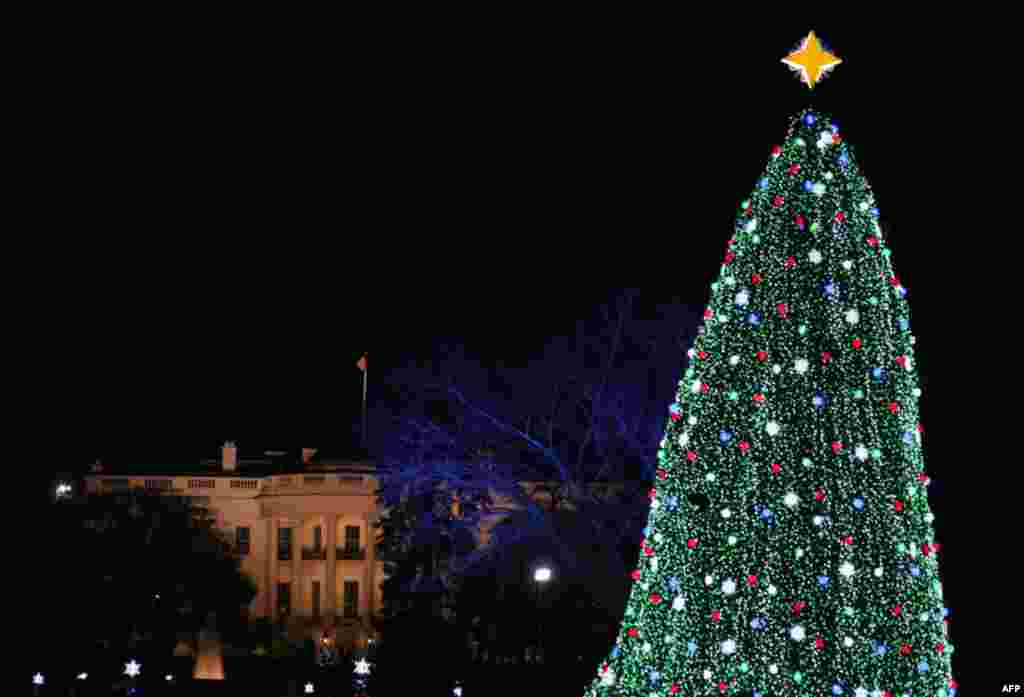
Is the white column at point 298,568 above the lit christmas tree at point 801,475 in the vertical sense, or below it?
below

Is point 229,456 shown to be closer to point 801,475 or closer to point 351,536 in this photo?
point 351,536

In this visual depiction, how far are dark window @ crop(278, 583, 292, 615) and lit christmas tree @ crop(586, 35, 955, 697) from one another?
58.4 metres

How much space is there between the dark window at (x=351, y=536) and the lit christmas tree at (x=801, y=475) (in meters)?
59.4

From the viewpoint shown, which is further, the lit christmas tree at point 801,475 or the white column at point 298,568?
the white column at point 298,568

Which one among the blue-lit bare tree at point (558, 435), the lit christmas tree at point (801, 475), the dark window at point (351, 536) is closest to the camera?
the lit christmas tree at point (801, 475)

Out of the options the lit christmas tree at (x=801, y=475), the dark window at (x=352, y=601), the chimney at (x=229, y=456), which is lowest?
the dark window at (x=352, y=601)

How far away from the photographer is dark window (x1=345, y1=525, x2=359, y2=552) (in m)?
71.3

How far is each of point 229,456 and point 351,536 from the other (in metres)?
6.82

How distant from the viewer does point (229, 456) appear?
232ft

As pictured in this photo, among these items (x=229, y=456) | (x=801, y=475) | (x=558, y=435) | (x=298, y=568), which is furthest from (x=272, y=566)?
(x=801, y=475)

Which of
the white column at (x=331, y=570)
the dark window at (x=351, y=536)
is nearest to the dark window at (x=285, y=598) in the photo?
the white column at (x=331, y=570)

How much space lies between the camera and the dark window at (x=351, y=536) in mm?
71312

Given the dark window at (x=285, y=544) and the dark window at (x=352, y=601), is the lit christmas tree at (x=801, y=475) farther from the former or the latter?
the dark window at (x=285, y=544)

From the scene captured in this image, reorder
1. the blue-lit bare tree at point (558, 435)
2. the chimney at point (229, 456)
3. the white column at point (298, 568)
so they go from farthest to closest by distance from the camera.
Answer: the chimney at point (229, 456) → the white column at point (298, 568) → the blue-lit bare tree at point (558, 435)
